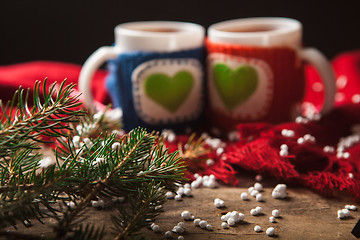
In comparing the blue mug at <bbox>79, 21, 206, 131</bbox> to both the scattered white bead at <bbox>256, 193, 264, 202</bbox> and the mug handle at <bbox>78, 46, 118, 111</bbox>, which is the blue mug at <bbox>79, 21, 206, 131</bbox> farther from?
the scattered white bead at <bbox>256, 193, 264, 202</bbox>

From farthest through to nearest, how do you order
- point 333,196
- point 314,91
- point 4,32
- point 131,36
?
point 4,32 < point 314,91 < point 131,36 < point 333,196

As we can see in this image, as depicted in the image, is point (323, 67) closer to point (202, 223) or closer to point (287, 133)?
point (287, 133)

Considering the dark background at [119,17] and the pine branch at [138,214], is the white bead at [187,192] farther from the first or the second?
the dark background at [119,17]

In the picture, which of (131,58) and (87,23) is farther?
(87,23)

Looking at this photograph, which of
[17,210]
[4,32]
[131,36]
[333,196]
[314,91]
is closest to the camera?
[17,210]

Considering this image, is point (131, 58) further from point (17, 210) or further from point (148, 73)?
point (17, 210)

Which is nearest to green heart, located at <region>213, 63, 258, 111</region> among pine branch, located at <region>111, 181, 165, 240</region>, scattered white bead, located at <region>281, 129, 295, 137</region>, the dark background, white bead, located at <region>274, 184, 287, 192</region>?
scattered white bead, located at <region>281, 129, 295, 137</region>

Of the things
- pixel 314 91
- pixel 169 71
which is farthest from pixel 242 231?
pixel 314 91
